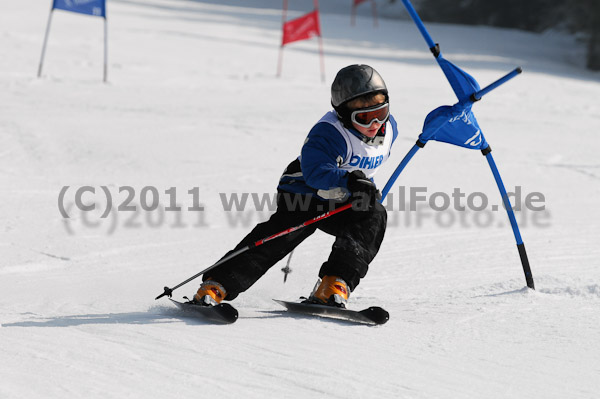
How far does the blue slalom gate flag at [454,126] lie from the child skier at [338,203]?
25 centimetres

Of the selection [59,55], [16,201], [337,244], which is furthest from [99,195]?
[59,55]

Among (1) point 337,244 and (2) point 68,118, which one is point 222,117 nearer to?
(2) point 68,118

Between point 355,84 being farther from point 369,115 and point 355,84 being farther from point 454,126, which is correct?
point 454,126

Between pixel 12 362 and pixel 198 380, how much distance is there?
0.70 m

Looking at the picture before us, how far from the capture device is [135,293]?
4.15 m

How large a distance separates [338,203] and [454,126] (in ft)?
2.36

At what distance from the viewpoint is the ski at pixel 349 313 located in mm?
3441

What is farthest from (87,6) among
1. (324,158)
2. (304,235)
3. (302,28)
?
(324,158)

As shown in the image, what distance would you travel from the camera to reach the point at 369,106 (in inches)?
145

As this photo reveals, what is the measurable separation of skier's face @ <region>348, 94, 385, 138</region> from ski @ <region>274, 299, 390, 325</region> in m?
0.88

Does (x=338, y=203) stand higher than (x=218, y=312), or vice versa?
(x=338, y=203)

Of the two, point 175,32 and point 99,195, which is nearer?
point 99,195

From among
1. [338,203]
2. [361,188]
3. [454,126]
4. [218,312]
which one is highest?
[454,126]

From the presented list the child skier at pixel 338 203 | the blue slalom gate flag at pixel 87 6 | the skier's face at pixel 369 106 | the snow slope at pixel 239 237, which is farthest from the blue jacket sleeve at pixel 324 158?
the blue slalom gate flag at pixel 87 6
